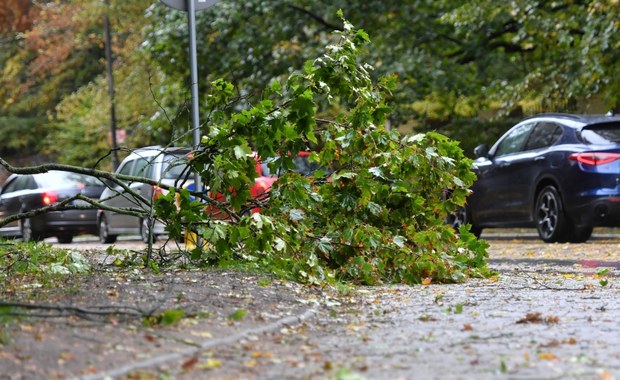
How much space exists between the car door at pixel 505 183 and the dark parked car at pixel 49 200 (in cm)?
880

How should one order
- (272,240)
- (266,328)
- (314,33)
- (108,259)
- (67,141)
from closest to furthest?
(266,328)
(272,240)
(108,259)
(314,33)
(67,141)

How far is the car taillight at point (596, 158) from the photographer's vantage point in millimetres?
17781

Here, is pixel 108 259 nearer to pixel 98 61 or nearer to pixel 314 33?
pixel 314 33

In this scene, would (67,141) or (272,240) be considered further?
(67,141)

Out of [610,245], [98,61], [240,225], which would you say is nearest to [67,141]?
[98,61]

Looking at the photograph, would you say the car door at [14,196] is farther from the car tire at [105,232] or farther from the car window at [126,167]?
the car window at [126,167]

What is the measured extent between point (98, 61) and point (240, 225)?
159 ft

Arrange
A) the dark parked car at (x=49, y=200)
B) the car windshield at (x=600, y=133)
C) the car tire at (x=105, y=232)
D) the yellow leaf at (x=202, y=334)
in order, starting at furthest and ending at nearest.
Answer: the dark parked car at (x=49, y=200)
the car tire at (x=105, y=232)
the car windshield at (x=600, y=133)
the yellow leaf at (x=202, y=334)

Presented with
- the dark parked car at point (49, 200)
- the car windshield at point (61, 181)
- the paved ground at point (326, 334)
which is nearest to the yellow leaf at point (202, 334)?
the paved ground at point (326, 334)

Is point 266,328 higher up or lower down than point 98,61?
lower down

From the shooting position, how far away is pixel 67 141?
57281 millimetres

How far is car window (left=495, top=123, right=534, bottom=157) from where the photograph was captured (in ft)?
64.8

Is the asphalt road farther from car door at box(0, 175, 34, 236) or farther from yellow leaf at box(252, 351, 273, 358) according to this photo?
car door at box(0, 175, 34, 236)

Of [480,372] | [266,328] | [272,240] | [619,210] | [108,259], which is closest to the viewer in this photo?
[480,372]
